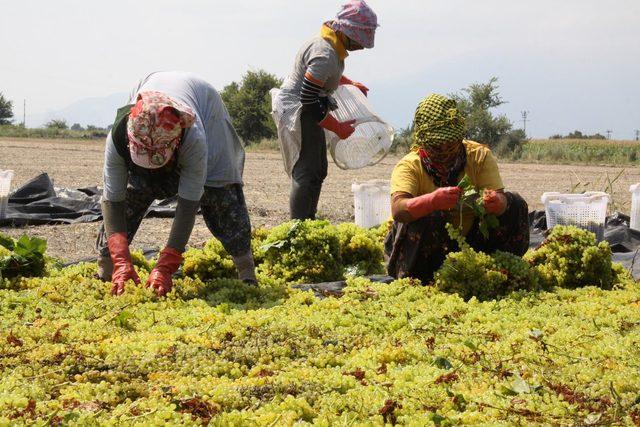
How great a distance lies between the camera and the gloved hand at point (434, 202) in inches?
187

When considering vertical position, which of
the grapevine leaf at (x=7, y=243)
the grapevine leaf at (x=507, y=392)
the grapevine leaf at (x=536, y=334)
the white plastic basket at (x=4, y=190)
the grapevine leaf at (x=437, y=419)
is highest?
the white plastic basket at (x=4, y=190)

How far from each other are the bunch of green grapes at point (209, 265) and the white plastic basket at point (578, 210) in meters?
2.52

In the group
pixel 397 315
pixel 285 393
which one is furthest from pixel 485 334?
pixel 285 393

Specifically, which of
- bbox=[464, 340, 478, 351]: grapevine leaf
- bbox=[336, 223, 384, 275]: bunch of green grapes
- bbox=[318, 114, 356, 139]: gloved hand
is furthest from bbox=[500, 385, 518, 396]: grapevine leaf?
bbox=[318, 114, 356, 139]: gloved hand

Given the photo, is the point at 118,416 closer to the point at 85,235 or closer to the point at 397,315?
the point at 397,315

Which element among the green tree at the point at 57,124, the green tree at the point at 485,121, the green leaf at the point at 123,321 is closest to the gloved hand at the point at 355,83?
the green leaf at the point at 123,321

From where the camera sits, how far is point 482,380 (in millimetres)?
3193

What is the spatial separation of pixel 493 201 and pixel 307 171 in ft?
5.38

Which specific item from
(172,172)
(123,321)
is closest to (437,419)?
(123,321)

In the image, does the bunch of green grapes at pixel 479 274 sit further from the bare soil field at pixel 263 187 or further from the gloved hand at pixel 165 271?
the bare soil field at pixel 263 187

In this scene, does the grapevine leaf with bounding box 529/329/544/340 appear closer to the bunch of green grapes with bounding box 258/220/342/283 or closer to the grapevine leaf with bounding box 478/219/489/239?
the grapevine leaf with bounding box 478/219/489/239

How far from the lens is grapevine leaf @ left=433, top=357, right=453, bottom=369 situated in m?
3.34

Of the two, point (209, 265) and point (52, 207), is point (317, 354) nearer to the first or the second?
point (209, 265)

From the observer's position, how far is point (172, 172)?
4988 mm
